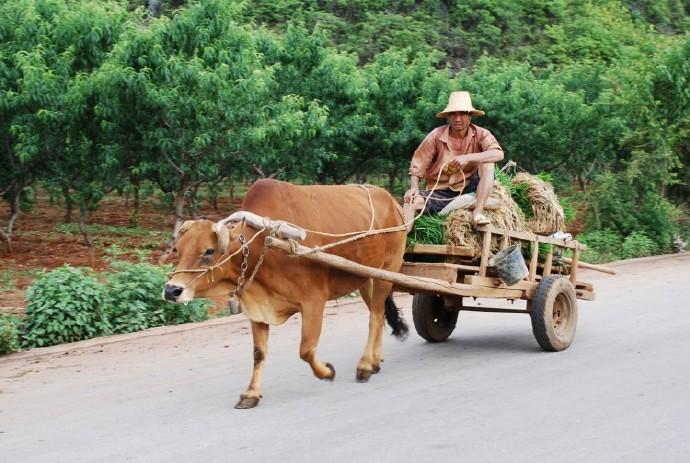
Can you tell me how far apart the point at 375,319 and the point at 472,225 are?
1184 mm

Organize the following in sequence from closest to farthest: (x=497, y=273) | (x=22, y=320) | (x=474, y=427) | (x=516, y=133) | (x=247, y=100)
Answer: (x=474, y=427) → (x=497, y=273) → (x=22, y=320) → (x=247, y=100) → (x=516, y=133)

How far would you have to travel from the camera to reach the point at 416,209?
309 inches

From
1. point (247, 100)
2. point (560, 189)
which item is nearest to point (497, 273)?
point (247, 100)

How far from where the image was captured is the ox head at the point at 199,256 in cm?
583

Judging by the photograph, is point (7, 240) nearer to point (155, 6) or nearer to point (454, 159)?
point (454, 159)

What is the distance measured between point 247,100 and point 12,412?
27.4ft

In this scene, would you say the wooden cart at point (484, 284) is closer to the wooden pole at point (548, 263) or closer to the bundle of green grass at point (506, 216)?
the wooden pole at point (548, 263)

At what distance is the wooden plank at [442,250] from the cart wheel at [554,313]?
2.69 ft

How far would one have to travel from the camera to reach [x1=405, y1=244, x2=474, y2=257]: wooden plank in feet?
24.5

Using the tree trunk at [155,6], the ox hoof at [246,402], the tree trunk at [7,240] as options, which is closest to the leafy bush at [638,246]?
the tree trunk at [7,240]

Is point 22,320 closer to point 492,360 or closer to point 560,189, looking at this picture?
point 492,360

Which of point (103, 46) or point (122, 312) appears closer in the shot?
point (122, 312)

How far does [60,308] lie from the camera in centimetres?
856

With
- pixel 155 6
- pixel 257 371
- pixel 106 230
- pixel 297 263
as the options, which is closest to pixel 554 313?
pixel 297 263
